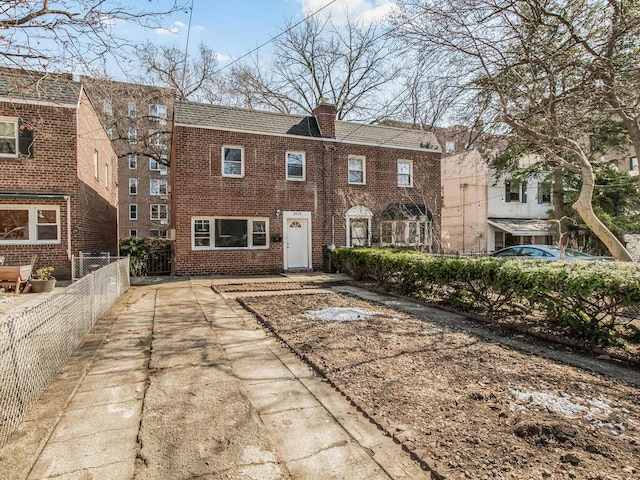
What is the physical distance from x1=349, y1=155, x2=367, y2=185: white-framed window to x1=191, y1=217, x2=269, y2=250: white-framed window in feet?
15.1

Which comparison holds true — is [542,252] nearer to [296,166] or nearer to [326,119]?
[296,166]

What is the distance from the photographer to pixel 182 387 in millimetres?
4125

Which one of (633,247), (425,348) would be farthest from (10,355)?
(633,247)

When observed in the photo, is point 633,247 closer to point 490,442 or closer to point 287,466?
point 490,442

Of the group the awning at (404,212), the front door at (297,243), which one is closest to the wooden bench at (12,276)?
the front door at (297,243)

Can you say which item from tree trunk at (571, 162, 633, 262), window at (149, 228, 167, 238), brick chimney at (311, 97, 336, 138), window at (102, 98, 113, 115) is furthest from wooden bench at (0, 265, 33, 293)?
window at (149, 228, 167, 238)

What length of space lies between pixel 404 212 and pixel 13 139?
14697 mm

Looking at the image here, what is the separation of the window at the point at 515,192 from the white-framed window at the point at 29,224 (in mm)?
22608

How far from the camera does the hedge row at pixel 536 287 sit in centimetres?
554

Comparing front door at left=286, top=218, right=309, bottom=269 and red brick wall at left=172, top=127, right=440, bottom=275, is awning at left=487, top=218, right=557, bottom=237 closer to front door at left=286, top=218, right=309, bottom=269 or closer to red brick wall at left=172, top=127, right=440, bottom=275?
red brick wall at left=172, top=127, right=440, bottom=275

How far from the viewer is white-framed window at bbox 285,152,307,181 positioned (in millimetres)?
16562

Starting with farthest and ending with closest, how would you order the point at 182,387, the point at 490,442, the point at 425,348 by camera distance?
1. the point at 425,348
2. the point at 182,387
3. the point at 490,442

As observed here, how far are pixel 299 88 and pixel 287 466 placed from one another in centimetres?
2976

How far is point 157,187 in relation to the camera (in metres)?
38.9
